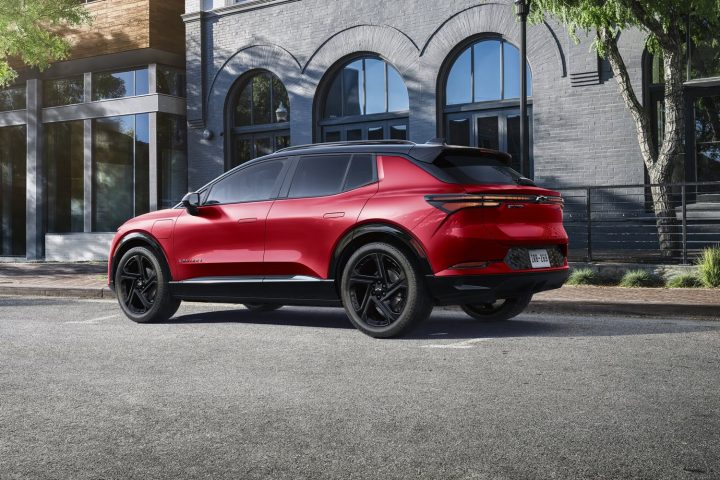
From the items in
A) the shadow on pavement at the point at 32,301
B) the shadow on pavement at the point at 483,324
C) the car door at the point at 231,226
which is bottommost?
the shadow on pavement at the point at 483,324

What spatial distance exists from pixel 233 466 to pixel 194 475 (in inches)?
7.5

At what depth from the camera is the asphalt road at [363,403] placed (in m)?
3.83

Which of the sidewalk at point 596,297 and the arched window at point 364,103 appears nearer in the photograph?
the sidewalk at point 596,297

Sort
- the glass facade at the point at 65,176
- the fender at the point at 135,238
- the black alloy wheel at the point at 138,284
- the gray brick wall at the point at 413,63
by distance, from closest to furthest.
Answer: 1. the fender at the point at 135,238
2. the black alloy wheel at the point at 138,284
3. the gray brick wall at the point at 413,63
4. the glass facade at the point at 65,176

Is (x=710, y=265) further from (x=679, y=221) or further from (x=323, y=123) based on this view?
(x=323, y=123)

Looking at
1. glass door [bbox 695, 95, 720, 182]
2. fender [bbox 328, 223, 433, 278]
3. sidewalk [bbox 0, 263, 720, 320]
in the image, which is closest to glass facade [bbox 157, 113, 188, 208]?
sidewalk [bbox 0, 263, 720, 320]

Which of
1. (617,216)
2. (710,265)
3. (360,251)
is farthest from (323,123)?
(360,251)

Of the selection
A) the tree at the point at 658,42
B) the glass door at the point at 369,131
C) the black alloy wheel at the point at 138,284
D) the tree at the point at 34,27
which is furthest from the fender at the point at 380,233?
the tree at the point at 34,27

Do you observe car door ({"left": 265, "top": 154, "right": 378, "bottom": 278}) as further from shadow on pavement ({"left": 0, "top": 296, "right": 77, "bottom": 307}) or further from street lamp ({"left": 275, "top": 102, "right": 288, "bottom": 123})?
street lamp ({"left": 275, "top": 102, "right": 288, "bottom": 123})

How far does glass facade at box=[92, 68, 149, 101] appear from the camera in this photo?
21.4 metres

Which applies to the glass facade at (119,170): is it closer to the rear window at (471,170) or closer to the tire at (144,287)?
the tire at (144,287)

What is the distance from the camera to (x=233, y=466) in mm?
3789

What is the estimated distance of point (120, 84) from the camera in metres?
21.7

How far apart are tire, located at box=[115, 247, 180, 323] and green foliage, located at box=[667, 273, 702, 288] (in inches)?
276
